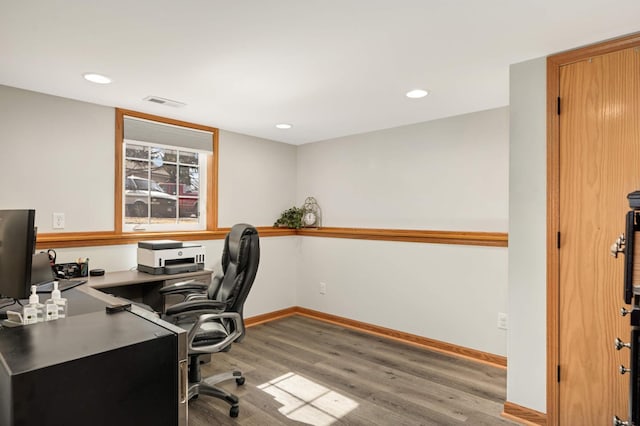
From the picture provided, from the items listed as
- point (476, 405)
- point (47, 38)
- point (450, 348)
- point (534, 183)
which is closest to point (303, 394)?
point (476, 405)

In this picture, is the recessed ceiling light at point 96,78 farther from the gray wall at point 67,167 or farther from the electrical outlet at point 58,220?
the electrical outlet at point 58,220

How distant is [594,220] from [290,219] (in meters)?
3.13

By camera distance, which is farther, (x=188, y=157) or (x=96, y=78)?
(x=188, y=157)

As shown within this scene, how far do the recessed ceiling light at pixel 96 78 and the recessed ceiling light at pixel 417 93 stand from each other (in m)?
2.13

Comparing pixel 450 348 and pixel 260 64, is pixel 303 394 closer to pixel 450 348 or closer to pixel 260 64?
pixel 450 348

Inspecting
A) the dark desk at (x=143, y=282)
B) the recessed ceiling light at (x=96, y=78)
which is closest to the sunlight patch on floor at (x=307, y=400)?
the dark desk at (x=143, y=282)

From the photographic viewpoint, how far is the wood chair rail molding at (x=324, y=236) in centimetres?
284

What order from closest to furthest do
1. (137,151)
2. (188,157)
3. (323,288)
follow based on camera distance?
(137,151) < (188,157) < (323,288)

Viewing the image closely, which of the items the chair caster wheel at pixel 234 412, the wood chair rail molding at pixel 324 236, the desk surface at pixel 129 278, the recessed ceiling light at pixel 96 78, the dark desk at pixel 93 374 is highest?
the recessed ceiling light at pixel 96 78

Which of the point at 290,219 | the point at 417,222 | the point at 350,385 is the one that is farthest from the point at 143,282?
the point at 417,222

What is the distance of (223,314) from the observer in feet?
7.39

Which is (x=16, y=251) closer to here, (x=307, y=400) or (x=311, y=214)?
(x=307, y=400)

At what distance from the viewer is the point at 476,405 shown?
244cm

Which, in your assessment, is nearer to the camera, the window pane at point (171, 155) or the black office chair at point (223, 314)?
the black office chair at point (223, 314)
